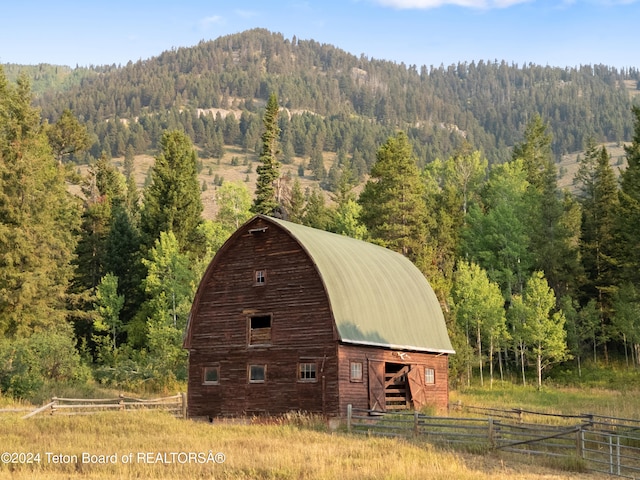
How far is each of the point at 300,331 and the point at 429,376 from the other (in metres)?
8.95

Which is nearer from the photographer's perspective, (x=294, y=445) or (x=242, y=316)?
(x=294, y=445)

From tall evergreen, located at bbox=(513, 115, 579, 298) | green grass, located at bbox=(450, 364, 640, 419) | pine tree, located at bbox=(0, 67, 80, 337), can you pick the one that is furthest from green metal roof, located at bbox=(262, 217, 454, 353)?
tall evergreen, located at bbox=(513, 115, 579, 298)

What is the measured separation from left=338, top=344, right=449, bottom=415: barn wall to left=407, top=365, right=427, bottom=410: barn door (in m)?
0.30

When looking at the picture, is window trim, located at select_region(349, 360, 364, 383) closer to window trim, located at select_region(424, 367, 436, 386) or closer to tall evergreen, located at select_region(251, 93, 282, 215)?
window trim, located at select_region(424, 367, 436, 386)

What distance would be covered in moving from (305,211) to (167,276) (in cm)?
4481

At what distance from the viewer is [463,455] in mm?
22656

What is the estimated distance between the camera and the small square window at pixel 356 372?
32812 mm

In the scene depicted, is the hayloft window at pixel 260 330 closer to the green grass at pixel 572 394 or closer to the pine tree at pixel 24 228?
the green grass at pixel 572 394

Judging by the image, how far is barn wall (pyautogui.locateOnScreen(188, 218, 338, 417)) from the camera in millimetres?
32719

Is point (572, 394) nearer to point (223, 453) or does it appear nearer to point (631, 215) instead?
point (631, 215)

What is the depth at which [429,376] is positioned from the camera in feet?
126

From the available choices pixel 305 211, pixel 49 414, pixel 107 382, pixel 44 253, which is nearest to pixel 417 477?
pixel 49 414

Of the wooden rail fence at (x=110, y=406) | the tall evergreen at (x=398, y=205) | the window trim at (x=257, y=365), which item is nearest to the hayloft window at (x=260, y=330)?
the window trim at (x=257, y=365)

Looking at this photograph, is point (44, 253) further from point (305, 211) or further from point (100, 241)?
point (305, 211)
